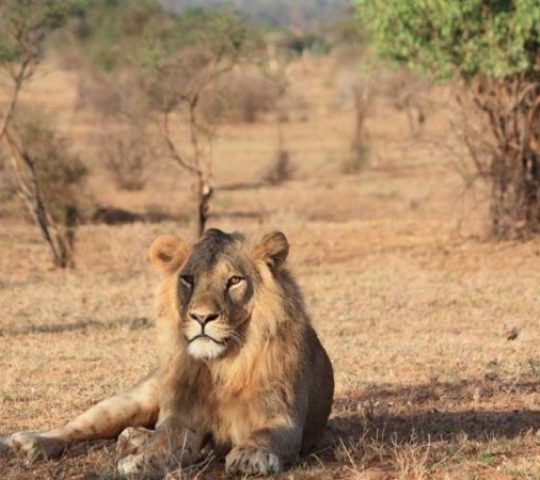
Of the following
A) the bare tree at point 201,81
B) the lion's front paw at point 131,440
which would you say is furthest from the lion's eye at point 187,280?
the bare tree at point 201,81

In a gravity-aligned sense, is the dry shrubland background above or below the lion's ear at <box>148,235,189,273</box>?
below

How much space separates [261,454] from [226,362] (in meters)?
0.43

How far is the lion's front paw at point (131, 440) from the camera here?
5.54m

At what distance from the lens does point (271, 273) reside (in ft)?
17.8

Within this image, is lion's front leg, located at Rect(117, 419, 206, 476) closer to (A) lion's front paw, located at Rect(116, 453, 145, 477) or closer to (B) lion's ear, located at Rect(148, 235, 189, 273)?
(A) lion's front paw, located at Rect(116, 453, 145, 477)

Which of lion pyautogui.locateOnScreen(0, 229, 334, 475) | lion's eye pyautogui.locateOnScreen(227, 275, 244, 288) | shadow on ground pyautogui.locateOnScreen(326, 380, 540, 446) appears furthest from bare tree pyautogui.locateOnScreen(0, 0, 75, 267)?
lion's eye pyautogui.locateOnScreen(227, 275, 244, 288)

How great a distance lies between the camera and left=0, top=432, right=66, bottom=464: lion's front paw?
5535 millimetres

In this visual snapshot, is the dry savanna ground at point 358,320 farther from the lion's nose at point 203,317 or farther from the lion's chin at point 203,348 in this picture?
the lion's nose at point 203,317

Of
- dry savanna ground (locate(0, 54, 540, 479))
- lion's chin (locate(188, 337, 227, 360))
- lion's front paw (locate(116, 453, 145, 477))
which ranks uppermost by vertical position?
lion's chin (locate(188, 337, 227, 360))

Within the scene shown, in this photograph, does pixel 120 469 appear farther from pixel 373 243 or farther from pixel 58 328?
pixel 373 243

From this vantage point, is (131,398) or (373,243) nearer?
(131,398)

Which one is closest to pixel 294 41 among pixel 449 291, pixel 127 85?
pixel 127 85

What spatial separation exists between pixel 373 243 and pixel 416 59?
8.22 feet

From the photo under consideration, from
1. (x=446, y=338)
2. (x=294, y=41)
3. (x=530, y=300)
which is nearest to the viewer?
(x=446, y=338)
